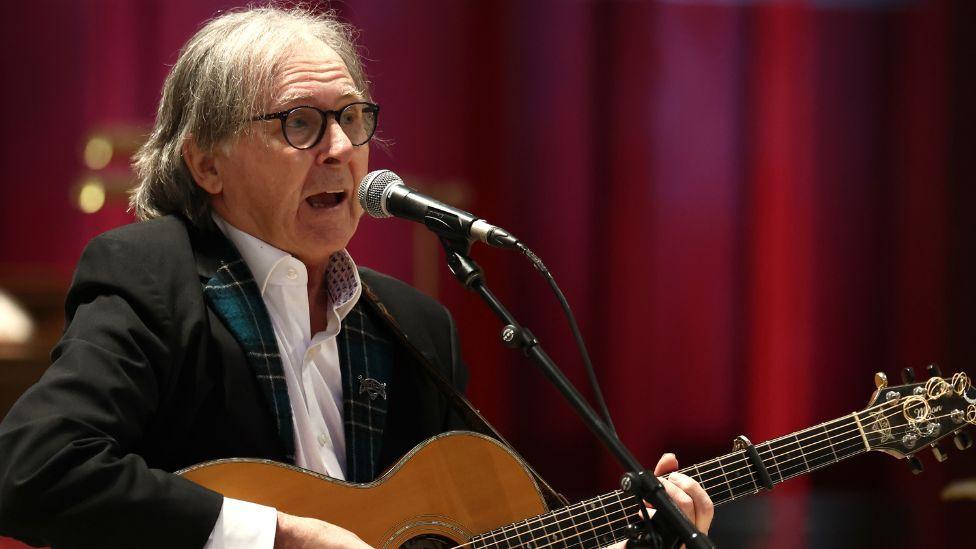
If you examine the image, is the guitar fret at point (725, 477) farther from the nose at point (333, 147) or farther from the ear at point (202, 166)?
the ear at point (202, 166)

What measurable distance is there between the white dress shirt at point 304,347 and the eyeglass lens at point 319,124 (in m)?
0.21

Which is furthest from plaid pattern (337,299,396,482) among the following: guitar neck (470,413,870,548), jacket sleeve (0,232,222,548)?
jacket sleeve (0,232,222,548)

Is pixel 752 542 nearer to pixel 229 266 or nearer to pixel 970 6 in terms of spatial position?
pixel 970 6

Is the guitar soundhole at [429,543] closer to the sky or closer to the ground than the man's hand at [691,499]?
closer to the ground

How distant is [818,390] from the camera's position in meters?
4.25

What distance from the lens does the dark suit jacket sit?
172 cm

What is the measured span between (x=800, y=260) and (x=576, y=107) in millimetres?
1009

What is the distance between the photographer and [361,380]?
2264mm

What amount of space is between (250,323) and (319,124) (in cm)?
40

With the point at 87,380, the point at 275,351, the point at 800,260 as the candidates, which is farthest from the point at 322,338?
the point at 800,260

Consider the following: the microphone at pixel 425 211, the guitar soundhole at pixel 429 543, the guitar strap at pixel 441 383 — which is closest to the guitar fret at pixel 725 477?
the guitar strap at pixel 441 383

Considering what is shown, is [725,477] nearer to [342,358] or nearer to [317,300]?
[342,358]

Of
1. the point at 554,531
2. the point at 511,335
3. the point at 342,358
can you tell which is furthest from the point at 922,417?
the point at 342,358

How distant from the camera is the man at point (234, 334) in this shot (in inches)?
68.8
